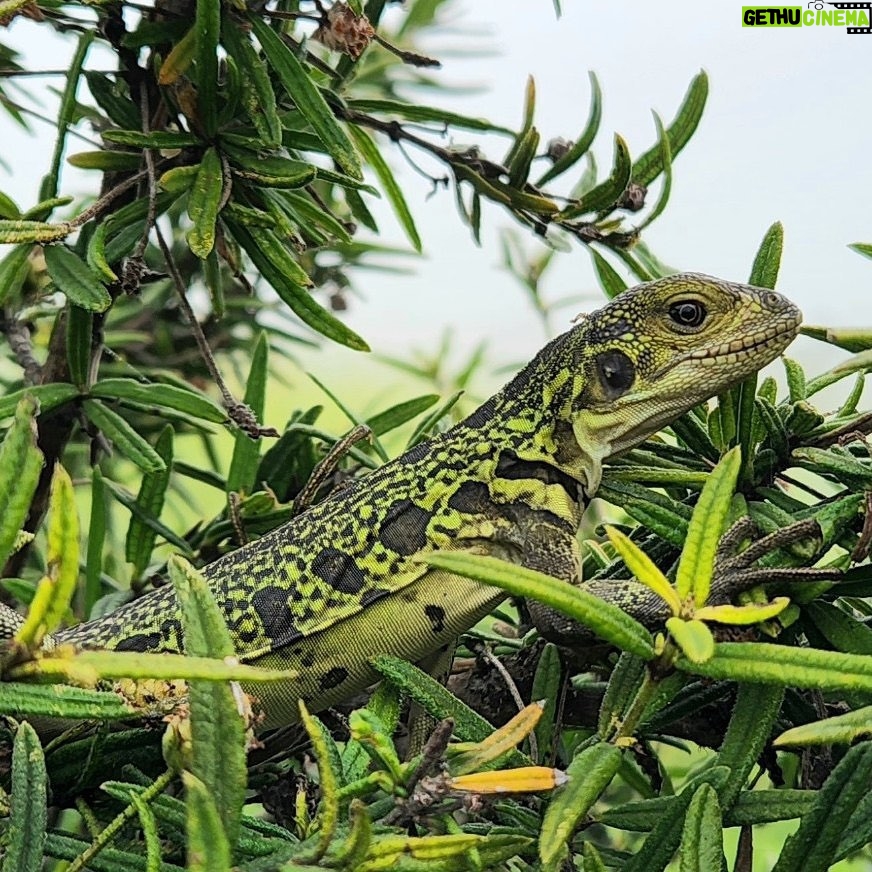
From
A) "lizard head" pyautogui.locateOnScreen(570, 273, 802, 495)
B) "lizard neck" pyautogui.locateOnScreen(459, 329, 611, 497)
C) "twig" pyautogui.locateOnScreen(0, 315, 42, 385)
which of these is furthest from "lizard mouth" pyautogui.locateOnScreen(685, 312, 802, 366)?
"twig" pyautogui.locateOnScreen(0, 315, 42, 385)

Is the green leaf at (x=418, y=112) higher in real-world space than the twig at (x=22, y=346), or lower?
higher

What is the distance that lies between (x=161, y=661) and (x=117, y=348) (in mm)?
1909

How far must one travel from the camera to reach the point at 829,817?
835 mm

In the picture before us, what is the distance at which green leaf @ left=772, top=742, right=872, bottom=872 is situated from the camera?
0.82 meters

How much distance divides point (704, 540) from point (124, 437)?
1.08 metres

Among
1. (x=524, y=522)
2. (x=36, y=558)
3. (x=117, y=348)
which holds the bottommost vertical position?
(x=36, y=558)

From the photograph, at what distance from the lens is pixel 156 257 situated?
2.42 meters

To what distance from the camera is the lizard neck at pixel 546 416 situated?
1.79m

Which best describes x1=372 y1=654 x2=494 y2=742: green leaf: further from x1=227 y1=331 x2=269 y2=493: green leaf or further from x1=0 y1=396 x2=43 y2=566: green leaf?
x1=227 y1=331 x2=269 y2=493: green leaf

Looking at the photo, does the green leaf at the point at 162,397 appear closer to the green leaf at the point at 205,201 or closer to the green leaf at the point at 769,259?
the green leaf at the point at 205,201

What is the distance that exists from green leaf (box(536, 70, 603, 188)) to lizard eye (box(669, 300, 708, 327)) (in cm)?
29

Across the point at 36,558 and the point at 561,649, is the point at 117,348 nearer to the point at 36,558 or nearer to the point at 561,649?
the point at 36,558

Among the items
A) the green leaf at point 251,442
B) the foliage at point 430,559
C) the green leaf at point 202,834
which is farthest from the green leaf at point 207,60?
the green leaf at point 202,834

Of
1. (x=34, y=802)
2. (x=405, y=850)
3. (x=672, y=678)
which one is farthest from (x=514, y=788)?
(x=34, y=802)
